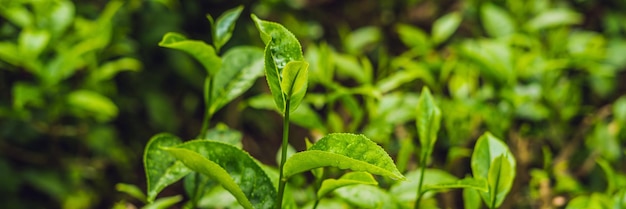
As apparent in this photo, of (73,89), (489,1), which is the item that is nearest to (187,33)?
(73,89)

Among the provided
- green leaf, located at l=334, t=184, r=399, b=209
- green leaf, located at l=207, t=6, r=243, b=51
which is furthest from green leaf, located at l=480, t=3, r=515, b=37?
green leaf, located at l=207, t=6, r=243, b=51

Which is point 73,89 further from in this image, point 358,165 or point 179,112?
point 358,165

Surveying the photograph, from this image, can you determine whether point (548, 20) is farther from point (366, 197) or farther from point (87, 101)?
point (87, 101)

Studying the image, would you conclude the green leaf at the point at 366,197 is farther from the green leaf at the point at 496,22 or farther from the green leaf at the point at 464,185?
the green leaf at the point at 496,22

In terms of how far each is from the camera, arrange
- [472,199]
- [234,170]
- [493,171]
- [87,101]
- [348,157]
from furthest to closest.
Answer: [87,101]
[472,199]
[493,171]
[234,170]
[348,157]

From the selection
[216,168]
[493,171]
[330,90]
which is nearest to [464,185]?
[493,171]

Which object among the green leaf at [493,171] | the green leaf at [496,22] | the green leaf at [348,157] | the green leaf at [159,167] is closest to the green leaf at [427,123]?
the green leaf at [493,171]

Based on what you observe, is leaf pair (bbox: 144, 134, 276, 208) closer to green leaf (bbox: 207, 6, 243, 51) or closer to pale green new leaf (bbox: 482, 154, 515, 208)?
green leaf (bbox: 207, 6, 243, 51)
